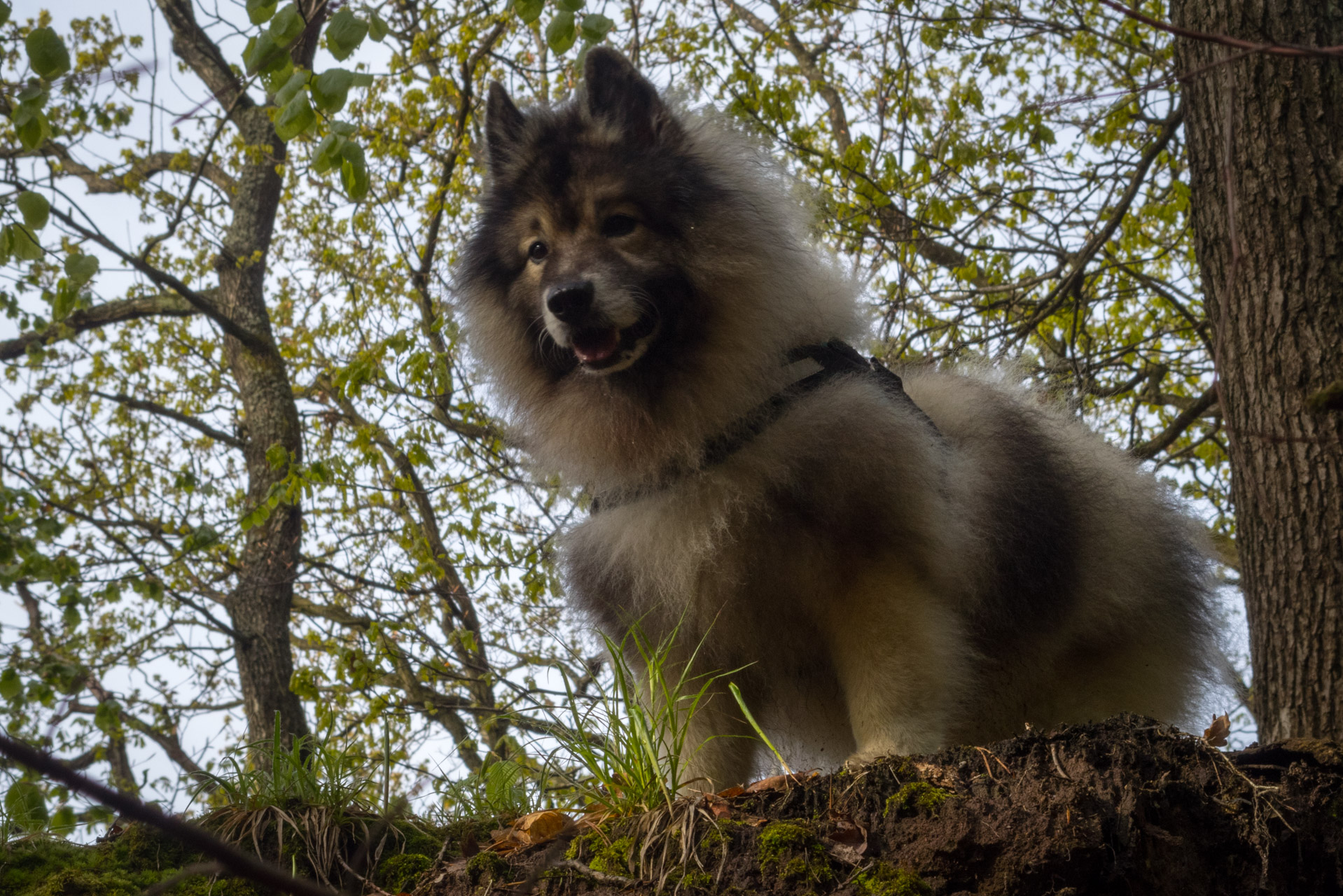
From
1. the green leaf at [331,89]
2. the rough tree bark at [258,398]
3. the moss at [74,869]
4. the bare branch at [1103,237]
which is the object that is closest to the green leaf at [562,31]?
the green leaf at [331,89]

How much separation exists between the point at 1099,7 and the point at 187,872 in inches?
328

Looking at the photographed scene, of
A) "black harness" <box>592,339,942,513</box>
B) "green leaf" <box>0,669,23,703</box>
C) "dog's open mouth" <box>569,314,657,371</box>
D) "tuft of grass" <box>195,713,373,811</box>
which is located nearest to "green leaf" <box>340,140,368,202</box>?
"dog's open mouth" <box>569,314,657,371</box>

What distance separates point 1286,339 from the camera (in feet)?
11.3

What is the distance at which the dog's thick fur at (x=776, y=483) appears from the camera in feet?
10.1

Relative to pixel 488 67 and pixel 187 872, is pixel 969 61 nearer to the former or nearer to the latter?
pixel 488 67

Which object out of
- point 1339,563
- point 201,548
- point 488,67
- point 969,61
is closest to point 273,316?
point 488,67

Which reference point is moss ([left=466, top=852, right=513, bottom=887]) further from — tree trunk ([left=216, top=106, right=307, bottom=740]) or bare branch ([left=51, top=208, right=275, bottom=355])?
bare branch ([left=51, top=208, right=275, bottom=355])

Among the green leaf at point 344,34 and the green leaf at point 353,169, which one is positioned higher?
the green leaf at point 344,34

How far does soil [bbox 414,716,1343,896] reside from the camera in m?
1.97

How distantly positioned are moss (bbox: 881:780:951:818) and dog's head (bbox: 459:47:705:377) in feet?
5.70

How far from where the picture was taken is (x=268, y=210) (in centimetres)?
1058

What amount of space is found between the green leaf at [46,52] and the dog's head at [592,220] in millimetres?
1407

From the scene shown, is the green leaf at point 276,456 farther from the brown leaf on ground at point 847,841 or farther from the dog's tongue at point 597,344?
the brown leaf on ground at point 847,841

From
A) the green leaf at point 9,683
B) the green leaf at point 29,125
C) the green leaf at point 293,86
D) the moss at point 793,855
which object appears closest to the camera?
the moss at point 793,855
